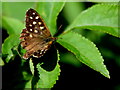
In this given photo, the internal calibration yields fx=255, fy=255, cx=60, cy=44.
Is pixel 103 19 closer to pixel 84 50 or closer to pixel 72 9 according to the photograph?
pixel 84 50

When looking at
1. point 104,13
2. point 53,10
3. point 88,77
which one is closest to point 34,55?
point 53,10

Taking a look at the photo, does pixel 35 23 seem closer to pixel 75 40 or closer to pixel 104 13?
pixel 75 40

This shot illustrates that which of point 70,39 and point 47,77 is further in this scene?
point 70,39

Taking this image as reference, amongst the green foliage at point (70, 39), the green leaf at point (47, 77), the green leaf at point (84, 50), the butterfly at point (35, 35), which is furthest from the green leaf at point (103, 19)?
the green leaf at point (47, 77)

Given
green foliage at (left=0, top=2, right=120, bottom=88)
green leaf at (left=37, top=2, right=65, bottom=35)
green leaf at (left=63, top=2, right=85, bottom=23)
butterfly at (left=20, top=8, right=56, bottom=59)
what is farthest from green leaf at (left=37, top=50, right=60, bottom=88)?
green leaf at (left=63, top=2, right=85, bottom=23)

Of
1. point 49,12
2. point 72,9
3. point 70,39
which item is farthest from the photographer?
point 72,9

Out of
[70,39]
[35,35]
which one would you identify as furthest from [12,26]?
[70,39]
